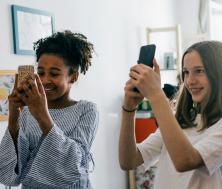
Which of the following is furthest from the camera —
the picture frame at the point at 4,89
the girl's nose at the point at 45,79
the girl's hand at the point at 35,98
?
the picture frame at the point at 4,89

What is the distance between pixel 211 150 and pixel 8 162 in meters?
0.52

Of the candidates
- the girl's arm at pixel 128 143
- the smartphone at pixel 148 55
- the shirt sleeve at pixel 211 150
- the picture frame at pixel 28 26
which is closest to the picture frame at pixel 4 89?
the picture frame at pixel 28 26

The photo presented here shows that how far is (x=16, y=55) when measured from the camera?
188cm

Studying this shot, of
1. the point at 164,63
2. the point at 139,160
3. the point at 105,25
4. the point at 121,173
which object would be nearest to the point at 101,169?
the point at 121,173

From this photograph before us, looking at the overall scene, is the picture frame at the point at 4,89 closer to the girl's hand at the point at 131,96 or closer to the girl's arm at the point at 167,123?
the girl's hand at the point at 131,96

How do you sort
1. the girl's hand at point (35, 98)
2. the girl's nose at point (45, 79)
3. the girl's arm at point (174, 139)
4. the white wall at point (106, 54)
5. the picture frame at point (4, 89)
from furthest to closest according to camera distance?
1. the white wall at point (106, 54)
2. the picture frame at point (4, 89)
3. the girl's nose at point (45, 79)
4. the girl's hand at point (35, 98)
5. the girl's arm at point (174, 139)

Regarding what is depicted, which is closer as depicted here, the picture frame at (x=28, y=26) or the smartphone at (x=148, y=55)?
the smartphone at (x=148, y=55)

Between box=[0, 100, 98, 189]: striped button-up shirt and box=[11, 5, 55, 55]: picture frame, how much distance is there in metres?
0.88

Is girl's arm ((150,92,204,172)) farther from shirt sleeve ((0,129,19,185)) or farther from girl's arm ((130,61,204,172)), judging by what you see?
shirt sleeve ((0,129,19,185))

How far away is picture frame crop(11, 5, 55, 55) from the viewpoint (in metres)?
1.86

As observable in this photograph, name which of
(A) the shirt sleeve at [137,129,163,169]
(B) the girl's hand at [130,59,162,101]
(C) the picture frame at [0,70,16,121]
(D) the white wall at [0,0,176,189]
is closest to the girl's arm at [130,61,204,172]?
(B) the girl's hand at [130,59,162,101]

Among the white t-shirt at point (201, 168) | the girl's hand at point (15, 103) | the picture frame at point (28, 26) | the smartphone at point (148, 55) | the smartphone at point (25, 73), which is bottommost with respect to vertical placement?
the white t-shirt at point (201, 168)

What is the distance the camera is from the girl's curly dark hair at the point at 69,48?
1132mm

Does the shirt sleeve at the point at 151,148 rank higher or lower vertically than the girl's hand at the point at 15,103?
lower
